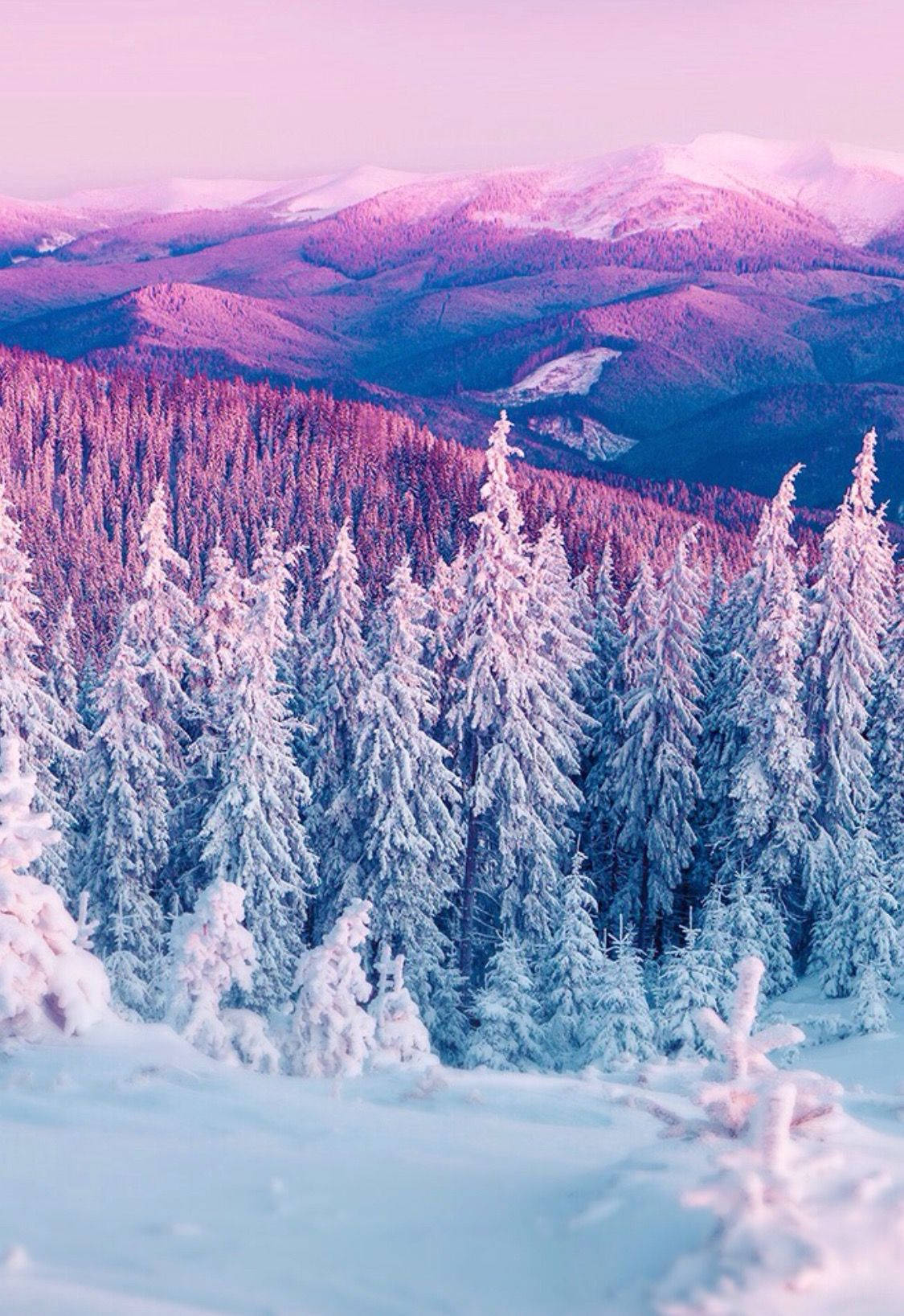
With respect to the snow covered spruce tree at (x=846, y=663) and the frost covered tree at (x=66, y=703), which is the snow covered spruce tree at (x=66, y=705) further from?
the snow covered spruce tree at (x=846, y=663)

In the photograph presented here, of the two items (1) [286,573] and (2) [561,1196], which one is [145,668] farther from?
(2) [561,1196]

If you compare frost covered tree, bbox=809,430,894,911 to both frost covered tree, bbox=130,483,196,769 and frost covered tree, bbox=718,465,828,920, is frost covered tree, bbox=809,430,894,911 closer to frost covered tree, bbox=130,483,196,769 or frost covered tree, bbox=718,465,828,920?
frost covered tree, bbox=718,465,828,920

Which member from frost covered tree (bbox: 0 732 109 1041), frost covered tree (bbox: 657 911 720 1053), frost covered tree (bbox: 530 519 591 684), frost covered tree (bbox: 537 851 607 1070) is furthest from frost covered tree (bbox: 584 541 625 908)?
frost covered tree (bbox: 0 732 109 1041)

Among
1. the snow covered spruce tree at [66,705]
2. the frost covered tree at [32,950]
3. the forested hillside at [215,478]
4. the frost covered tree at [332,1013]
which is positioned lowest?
the forested hillside at [215,478]

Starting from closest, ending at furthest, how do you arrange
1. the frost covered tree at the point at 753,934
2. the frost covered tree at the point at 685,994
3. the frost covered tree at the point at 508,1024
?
the frost covered tree at the point at 685,994
the frost covered tree at the point at 508,1024
the frost covered tree at the point at 753,934

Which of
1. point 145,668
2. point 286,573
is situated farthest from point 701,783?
point 145,668

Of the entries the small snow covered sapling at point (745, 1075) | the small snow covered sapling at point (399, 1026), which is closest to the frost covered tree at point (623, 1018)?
the small snow covered sapling at point (399, 1026)

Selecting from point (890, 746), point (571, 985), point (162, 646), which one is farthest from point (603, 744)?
point (162, 646)
